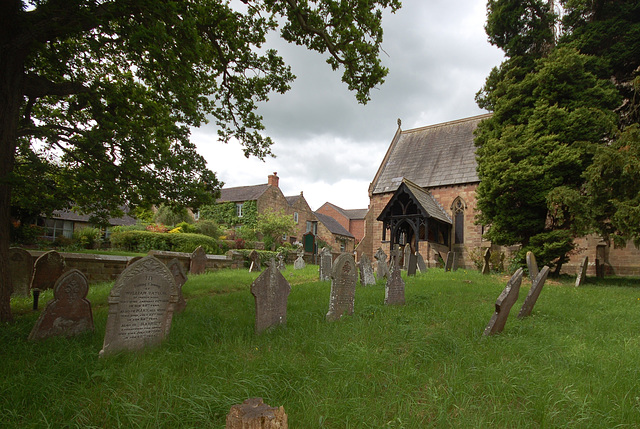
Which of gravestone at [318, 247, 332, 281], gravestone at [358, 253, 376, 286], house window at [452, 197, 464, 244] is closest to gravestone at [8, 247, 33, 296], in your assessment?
gravestone at [318, 247, 332, 281]

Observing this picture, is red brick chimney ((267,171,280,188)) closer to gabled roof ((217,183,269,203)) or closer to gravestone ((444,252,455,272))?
gabled roof ((217,183,269,203))

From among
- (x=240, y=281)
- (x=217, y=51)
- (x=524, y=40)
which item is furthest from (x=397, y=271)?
(x=524, y=40)

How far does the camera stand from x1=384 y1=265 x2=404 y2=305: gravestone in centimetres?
713

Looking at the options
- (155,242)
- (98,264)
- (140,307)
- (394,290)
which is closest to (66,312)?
(140,307)

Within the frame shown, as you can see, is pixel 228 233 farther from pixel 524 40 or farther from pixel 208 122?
pixel 524 40

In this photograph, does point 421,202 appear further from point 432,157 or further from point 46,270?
point 46,270

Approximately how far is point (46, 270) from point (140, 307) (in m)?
5.96

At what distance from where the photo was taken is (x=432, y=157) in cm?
2558

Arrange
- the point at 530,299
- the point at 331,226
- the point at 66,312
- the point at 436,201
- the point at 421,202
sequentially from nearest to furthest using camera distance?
1. the point at 66,312
2. the point at 530,299
3. the point at 421,202
4. the point at 436,201
5. the point at 331,226

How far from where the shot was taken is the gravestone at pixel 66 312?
4743 mm

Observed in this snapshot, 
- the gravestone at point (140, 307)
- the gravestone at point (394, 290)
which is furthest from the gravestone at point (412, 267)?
the gravestone at point (140, 307)

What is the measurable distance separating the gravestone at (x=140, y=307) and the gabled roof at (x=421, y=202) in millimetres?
17565

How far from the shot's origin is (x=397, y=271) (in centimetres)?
712

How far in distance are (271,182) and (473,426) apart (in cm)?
3272
